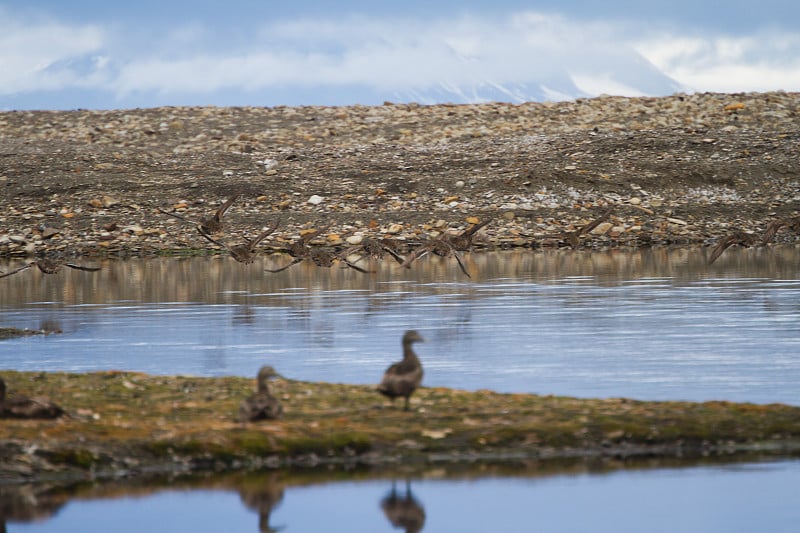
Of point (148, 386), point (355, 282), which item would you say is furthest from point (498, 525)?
point (355, 282)

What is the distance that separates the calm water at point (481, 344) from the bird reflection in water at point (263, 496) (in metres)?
0.02

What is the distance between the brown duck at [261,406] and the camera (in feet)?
34.0

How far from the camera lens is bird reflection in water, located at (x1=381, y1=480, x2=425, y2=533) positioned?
8422 millimetres

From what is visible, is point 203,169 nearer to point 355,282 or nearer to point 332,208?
point 332,208

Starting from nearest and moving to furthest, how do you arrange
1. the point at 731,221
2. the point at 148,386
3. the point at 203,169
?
the point at 148,386
the point at 731,221
the point at 203,169

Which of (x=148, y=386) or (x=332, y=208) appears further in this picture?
(x=332, y=208)

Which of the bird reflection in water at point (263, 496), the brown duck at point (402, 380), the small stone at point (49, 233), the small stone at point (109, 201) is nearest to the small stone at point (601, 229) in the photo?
the small stone at point (109, 201)

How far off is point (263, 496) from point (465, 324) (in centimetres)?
952

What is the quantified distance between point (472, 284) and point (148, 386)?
44.0ft

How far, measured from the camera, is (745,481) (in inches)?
359

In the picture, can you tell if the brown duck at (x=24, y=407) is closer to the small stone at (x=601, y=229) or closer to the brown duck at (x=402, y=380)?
the brown duck at (x=402, y=380)

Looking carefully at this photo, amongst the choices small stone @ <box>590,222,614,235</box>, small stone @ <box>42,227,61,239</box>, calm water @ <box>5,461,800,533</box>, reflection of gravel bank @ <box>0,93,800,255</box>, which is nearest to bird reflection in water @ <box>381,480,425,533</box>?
calm water @ <box>5,461,800,533</box>

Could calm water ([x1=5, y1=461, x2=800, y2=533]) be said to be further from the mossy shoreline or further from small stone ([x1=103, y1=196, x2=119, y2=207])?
small stone ([x1=103, y1=196, x2=119, y2=207])

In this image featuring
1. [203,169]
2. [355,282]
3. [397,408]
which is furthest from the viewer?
[203,169]
